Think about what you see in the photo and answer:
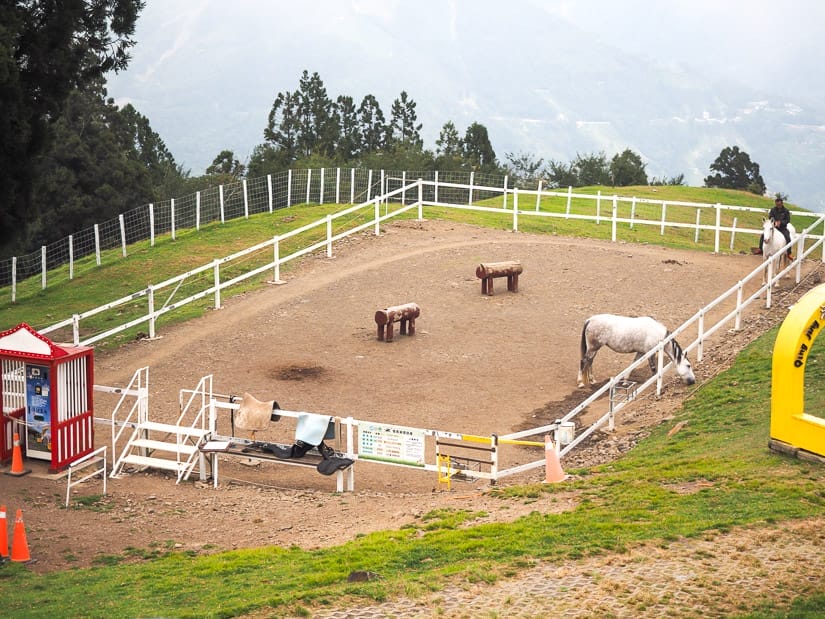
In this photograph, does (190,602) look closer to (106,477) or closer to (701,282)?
(106,477)

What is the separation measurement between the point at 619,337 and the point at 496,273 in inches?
245

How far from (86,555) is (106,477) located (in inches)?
140

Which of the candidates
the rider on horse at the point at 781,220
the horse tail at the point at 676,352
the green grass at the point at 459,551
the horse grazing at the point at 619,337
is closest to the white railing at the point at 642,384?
the horse tail at the point at 676,352

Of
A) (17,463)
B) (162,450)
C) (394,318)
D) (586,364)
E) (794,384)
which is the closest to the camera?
(794,384)

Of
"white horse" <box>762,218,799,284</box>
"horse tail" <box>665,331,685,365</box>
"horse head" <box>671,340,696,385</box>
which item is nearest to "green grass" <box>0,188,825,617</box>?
"horse head" <box>671,340,696,385</box>

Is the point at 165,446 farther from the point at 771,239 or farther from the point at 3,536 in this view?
the point at 771,239

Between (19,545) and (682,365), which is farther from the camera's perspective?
(682,365)

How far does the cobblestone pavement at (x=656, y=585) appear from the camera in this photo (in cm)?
1054

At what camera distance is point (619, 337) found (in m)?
22.3

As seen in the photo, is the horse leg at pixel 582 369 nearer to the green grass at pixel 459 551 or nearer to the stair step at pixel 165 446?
the green grass at pixel 459 551

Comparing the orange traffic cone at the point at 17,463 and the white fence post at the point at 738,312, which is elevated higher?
the white fence post at the point at 738,312

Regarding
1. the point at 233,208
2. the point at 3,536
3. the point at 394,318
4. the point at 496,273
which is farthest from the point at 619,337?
the point at 233,208

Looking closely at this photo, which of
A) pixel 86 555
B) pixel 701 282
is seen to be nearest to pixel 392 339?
pixel 701 282

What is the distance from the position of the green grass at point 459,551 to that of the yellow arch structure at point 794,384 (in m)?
0.29
